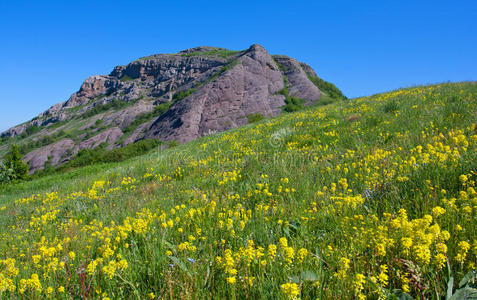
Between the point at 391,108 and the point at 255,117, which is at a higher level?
the point at 255,117

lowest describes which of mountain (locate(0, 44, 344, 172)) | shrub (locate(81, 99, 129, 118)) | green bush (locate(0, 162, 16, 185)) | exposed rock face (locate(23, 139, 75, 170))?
green bush (locate(0, 162, 16, 185))

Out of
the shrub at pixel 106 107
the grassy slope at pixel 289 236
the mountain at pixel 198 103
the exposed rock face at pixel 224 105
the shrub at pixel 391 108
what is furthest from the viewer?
the shrub at pixel 106 107

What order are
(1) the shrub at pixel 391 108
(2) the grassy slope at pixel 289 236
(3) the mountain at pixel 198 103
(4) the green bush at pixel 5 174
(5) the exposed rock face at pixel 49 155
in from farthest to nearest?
1. (5) the exposed rock face at pixel 49 155
2. (3) the mountain at pixel 198 103
3. (4) the green bush at pixel 5 174
4. (1) the shrub at pixel 391 108
5. (2) the grassy slope at pixel 289 236

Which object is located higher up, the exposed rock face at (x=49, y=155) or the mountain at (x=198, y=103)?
the mountain at (x=198, y=103)

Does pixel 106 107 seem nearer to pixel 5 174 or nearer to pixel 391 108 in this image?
pixel 5 174

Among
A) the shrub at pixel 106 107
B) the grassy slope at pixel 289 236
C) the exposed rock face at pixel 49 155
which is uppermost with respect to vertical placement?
the shrub at pixel 106 107

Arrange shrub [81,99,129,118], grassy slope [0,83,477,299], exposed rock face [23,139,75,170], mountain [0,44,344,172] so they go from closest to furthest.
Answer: grassy slope [0,83,477,299]
mountain [0,44,344,172]
exposed rock face [23,139,75,170]
shrub [81,99,129,118]

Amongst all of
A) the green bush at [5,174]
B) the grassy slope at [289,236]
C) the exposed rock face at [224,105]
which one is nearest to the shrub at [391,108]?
the grassy slope at [289,236]

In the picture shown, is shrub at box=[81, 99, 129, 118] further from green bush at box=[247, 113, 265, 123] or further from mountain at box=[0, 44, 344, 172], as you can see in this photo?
green bush at box=[247, 113, 265, 123]

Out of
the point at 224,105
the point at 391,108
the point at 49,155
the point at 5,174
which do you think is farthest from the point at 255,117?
the point at 49,155

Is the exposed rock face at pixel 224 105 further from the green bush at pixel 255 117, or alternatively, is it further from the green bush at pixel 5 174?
the green bush at pixel 5 174

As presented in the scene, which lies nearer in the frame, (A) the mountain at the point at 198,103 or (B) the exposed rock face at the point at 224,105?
(B) the exposed rock face at the point at 224,105

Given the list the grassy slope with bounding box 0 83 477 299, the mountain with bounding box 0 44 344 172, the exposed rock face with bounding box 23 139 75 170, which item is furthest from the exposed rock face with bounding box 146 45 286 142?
the grassy slope with bounding box 0 83 477 299

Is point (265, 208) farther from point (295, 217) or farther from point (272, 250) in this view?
point (272, 250)
